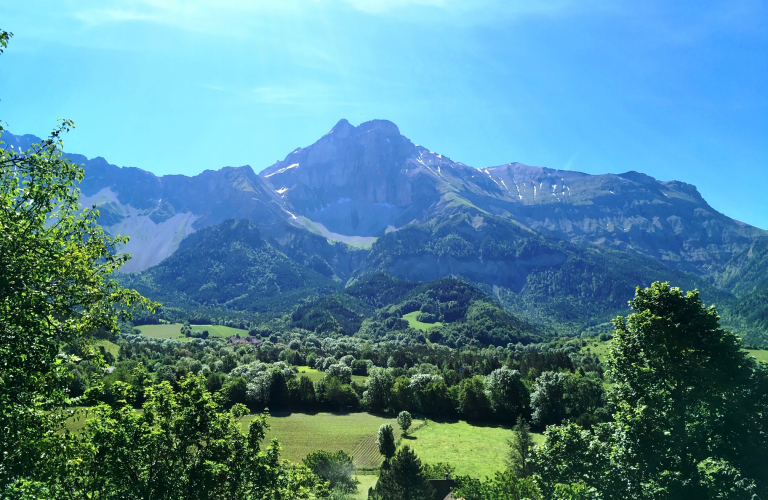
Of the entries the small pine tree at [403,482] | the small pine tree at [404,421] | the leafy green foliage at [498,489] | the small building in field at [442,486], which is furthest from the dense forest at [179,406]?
the small pine tree at [404,421]

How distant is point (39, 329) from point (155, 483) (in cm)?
664

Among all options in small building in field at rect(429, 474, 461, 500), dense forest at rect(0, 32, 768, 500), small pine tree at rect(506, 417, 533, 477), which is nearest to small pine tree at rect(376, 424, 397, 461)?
small building in field at rect(429, 474, 461, 500)

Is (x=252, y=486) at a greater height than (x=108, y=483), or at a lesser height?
lesser

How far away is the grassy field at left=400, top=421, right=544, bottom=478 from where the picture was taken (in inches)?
2322

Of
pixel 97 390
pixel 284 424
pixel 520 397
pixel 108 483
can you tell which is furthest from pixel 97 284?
pixel 520 397

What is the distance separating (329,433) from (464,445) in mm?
24443

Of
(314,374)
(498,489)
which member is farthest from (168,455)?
(314,374)

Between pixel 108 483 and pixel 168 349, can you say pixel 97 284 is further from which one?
pixel 168 349

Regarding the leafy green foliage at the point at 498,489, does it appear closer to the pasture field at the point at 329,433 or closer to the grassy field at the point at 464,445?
the grassy field at the point at 464,445

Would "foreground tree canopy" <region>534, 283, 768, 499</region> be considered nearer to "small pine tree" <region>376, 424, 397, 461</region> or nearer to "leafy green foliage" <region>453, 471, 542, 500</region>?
"leafy green foliage" <region>453, 471, 542, 500</region>

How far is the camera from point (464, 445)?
69750 millimetres

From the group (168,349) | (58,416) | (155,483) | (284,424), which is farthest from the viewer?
(168,349)

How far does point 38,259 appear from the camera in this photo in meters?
11.3

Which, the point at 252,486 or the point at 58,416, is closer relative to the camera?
the point at 58,416
